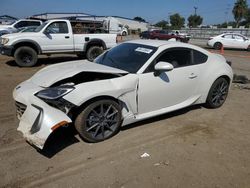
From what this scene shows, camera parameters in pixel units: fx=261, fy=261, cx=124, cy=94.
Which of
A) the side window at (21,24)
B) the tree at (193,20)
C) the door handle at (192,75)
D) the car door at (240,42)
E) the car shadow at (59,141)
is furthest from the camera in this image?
the tree at (193,20)

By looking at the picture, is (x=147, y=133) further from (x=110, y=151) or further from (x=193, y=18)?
(x=193, y=18)

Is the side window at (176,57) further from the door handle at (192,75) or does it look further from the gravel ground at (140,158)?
the gravel ground at (140,158)

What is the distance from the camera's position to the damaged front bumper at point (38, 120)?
3.30 meters

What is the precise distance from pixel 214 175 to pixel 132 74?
1.89 metres

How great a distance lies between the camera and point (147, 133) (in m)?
4.36

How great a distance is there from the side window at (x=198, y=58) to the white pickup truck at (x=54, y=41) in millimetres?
5998

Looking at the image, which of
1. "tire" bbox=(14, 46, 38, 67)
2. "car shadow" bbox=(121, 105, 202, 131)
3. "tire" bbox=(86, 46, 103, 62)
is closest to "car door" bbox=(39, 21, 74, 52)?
"tire" bbox=(14, 46, 38, 67)

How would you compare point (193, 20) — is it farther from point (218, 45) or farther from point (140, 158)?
point (140, 158)

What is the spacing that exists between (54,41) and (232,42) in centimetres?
1661

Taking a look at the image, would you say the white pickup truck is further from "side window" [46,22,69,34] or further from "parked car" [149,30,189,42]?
"parked car" [149,30,189,42]

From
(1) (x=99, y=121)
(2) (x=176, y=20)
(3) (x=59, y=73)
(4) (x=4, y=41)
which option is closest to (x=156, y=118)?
(1) (x=99, y=121)

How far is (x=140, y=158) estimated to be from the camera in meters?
3.62

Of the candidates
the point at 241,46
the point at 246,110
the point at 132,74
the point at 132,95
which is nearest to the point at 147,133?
the point at 132,95

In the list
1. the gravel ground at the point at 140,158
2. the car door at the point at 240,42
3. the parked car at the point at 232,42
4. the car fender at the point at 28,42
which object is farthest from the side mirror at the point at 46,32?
the car door at the point at 240,42
